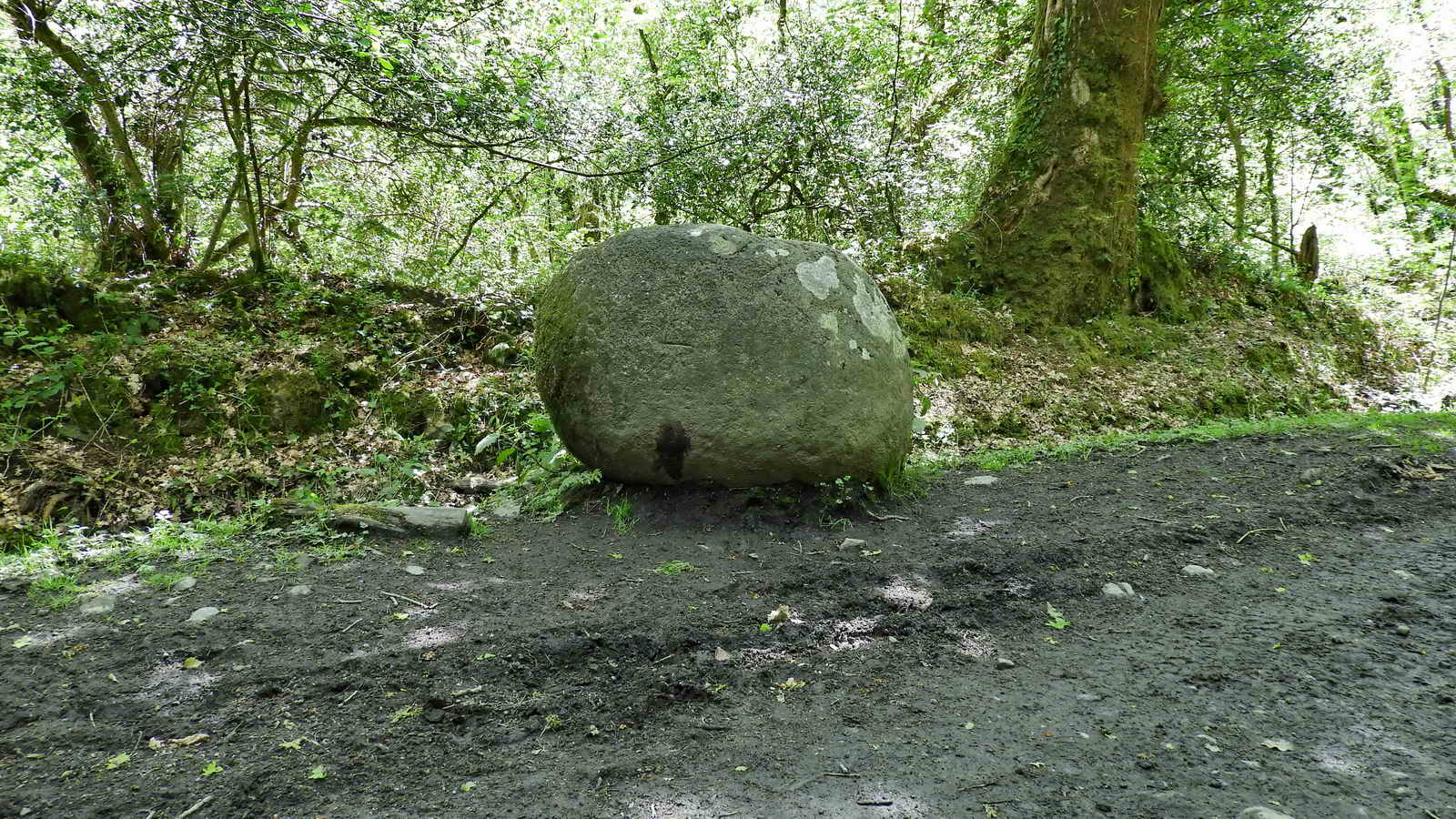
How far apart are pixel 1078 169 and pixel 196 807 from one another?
28.8ft

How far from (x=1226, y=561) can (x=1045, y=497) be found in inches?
44.4

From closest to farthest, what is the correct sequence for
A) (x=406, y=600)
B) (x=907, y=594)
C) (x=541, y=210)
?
1. (x=406, y=600)
2. (x=907, y=594)
3. (x=541, y=210)

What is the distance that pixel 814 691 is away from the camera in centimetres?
233

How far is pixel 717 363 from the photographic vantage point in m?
3.74

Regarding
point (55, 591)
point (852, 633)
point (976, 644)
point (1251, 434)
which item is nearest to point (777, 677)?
point (852, 633)

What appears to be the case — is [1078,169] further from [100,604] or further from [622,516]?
[100,604]

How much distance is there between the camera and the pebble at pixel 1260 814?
1.60 meters

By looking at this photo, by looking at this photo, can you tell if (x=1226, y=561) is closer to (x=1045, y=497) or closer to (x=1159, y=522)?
(x=1159, y=522)

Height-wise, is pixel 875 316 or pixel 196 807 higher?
pixel 875 316

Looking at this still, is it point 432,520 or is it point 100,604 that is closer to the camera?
point 100,604

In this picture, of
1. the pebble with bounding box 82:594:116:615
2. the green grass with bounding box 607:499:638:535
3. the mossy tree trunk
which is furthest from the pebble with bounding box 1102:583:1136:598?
the mossy tree trunk

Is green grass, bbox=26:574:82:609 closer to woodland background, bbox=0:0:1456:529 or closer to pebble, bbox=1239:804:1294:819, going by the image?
woodland background, bbox=0:0:1456:529

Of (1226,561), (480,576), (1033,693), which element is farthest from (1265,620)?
(480,576)

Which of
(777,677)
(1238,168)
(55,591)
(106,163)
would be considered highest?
(1238,168)
